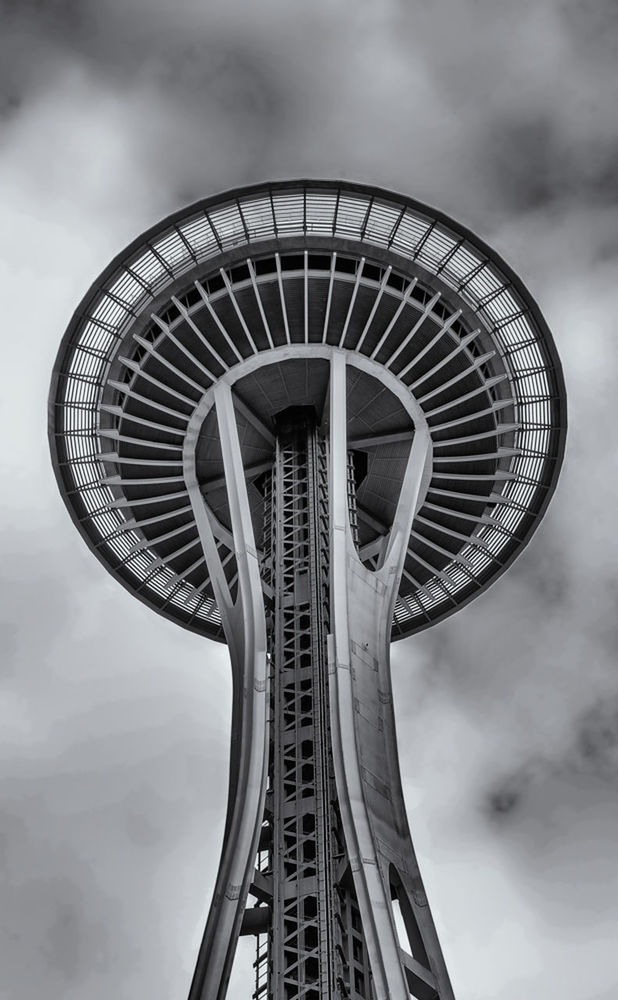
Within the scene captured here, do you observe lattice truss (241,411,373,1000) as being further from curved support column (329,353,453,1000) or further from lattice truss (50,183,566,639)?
lattice truss (50,183,566,639)

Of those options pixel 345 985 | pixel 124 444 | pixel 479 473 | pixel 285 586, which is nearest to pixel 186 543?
pixel 124 444

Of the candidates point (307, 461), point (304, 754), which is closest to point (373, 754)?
point (304, 754)

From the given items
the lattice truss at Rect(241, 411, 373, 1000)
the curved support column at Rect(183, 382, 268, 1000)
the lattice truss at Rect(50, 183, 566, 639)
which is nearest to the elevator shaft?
the lattice truss at Rect(241, 411, 373, 1000)

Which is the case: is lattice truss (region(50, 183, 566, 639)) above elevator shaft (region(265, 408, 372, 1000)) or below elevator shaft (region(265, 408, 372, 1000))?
above

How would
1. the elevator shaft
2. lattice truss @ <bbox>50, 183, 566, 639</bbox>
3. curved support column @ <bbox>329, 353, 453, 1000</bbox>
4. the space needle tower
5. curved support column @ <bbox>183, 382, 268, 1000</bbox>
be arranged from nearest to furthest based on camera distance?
1. curved support column @ <bbox>329, 353, 453, 1000</bbox>
2. curved support column @ <bbox>183, 382, 268, 1000</bbox>
3. the elevator shaft
4. the space needle tower
5. lattice truss @ <bbox>50, 183, 566, 639</bbox>

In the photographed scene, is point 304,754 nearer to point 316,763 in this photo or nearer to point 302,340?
point 316,763

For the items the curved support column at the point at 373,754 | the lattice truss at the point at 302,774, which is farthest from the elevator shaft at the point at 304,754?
the curved support column at the point at 373,754

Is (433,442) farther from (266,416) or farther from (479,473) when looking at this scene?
(266,416)
